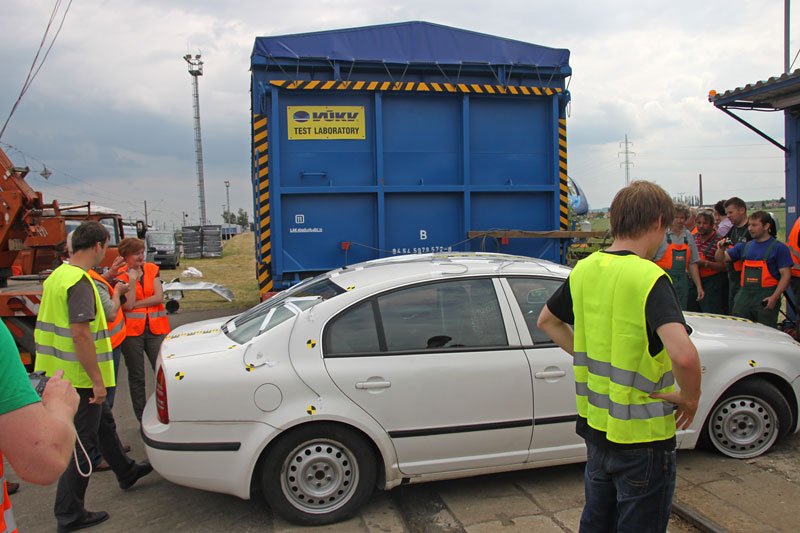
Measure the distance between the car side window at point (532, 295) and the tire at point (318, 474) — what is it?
1265 millimetres

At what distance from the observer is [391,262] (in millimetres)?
4316

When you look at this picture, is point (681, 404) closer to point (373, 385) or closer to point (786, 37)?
point (373, 385)

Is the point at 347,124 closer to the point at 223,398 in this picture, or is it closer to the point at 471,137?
the point at 471,137

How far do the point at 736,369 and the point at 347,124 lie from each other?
4.67 metres

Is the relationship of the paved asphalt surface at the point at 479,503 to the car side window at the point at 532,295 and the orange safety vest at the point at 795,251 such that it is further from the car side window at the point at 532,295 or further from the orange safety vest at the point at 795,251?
the orange safety vest at the point at 795,251

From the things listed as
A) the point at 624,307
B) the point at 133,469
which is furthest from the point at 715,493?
the point at 133,469

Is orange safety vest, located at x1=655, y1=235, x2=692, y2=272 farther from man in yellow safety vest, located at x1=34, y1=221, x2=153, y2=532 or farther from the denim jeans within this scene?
man in yellow safety vest, located at x1=34, y1=221, x2=153, y2=532

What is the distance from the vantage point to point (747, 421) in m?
4.00

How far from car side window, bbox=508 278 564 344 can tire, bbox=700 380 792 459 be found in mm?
1421

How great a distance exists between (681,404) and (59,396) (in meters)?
2.01

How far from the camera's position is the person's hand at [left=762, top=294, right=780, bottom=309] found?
5.46 meters

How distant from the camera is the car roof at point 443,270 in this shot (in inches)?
145

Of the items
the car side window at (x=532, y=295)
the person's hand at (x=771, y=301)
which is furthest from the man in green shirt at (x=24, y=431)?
the person's hand at (x=771, y=301)

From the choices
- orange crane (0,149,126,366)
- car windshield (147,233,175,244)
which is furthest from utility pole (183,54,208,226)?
orange crane (0,149,126,366)
